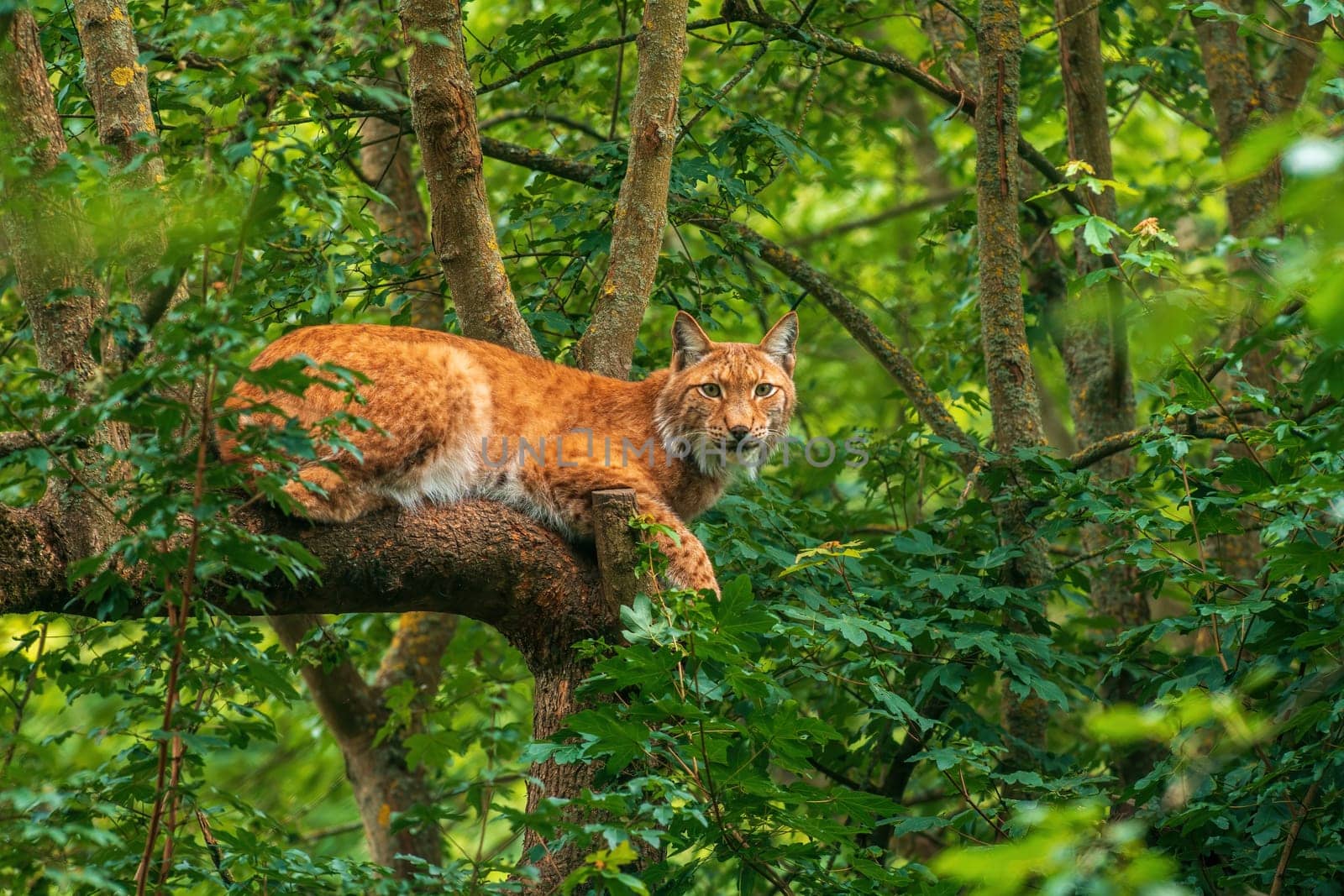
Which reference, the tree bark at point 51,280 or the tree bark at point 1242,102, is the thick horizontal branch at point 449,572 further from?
Answer: the tree bark at point 1242,102

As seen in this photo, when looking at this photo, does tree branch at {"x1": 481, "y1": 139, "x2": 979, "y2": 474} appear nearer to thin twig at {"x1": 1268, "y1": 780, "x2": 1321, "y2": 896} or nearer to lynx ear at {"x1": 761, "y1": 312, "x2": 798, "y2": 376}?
lynx ear at {"x1": 761, "y1": 312, "x2": 798, "y2": 376}

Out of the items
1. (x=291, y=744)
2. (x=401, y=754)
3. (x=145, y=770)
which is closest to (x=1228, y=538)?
(x=401, y=754)

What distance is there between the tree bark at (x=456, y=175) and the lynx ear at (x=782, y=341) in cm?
143

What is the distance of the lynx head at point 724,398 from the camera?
17.9 ft

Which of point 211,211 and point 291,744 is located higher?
point 211,211

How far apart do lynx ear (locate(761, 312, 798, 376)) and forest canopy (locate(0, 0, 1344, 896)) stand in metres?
0.34

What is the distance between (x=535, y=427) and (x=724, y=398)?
1.00 m

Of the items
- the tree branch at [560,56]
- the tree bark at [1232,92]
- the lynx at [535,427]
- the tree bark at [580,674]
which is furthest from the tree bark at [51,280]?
the tree bark at [1232,92]

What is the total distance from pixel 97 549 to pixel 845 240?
32.1 ft

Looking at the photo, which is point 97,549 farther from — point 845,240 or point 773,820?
point 845,240

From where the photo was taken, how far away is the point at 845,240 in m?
12.4

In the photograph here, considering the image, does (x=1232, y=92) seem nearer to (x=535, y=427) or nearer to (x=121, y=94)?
(x=535, y=427)

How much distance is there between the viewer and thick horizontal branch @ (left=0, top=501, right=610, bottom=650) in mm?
3975

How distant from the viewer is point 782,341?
6.02 meters
